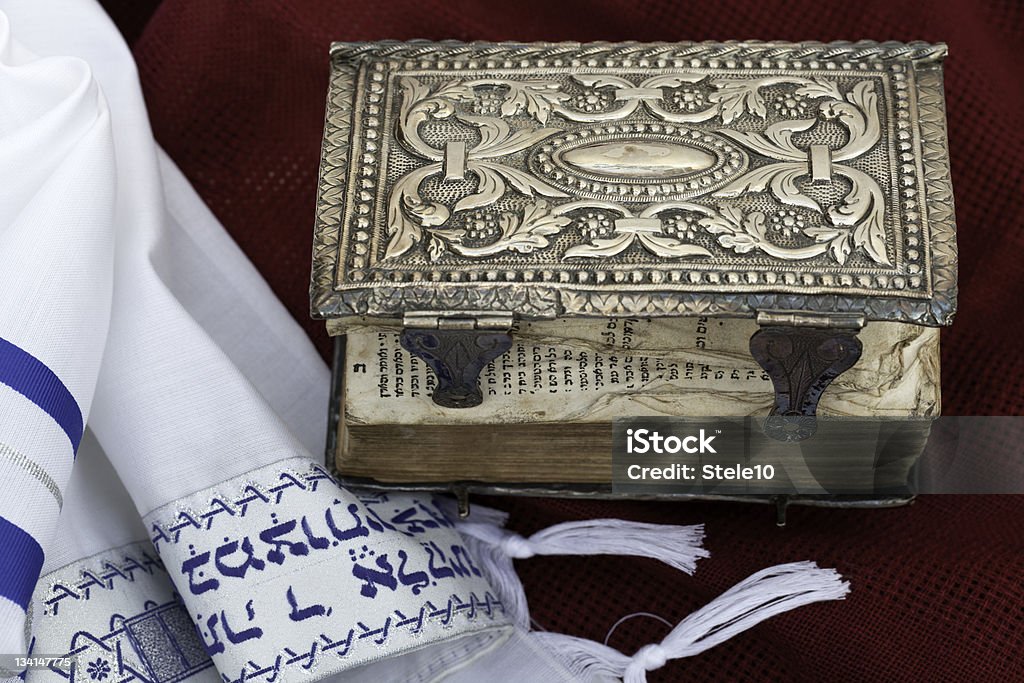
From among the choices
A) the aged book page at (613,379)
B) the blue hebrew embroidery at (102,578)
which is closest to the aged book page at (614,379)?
the aged book page at (613,379)

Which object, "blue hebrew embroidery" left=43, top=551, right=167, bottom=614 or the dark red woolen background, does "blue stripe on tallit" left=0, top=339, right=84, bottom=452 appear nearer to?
"blue hebrew embroidery" left=43, top=551, right=167, bottom=614

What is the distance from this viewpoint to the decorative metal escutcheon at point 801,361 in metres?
0.86

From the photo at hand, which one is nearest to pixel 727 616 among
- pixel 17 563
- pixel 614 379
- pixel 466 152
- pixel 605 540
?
pixel 605 540

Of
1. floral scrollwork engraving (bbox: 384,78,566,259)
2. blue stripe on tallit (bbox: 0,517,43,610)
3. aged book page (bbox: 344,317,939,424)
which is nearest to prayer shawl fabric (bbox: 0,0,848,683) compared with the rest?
blue stripe on tallit (bbox: 0,517,43,610)

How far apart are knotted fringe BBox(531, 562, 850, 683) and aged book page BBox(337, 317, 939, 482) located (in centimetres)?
17

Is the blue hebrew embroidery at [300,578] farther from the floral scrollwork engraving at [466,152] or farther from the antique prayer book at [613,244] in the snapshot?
the floral scrollwork engraving at [466,152]

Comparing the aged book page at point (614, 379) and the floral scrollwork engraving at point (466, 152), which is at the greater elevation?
the floral scrollwork engraving at point (466, 152)

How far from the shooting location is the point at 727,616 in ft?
3.25

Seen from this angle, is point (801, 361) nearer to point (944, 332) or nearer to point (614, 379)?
point (614, 379)

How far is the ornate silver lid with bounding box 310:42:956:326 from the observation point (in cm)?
85

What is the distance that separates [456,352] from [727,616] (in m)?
0.36

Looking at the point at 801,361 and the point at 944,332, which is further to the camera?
the point at 944,332

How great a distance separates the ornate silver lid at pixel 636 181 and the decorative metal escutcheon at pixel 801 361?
0.10ft

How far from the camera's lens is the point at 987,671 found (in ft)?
3.14
